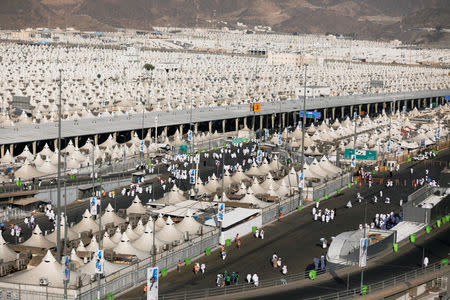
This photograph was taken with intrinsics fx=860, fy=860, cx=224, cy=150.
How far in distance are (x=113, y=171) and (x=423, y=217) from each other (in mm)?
25905

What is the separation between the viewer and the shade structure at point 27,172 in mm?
58888

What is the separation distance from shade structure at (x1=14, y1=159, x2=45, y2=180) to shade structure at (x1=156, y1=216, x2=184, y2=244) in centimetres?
1864

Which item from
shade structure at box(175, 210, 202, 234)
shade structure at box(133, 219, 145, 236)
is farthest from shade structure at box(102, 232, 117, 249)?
shade structure at box(175, 210, 202, 234)

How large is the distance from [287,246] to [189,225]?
5.35m

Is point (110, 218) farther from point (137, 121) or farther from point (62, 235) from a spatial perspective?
point (137, 121)

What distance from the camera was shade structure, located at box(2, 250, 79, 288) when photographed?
35.2m

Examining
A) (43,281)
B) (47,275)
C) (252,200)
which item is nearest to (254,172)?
(252,200)

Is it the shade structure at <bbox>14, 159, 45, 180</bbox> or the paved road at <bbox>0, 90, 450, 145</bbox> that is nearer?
the shade structure at <bbox>14, 159, 45, 180</bbox>

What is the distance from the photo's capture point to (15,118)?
299ft

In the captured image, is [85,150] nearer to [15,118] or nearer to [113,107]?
[15,118]

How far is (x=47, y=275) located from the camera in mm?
35531

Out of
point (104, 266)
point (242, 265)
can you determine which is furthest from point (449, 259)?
point (104, 266)

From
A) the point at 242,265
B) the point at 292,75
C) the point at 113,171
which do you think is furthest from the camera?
the point at 292,75

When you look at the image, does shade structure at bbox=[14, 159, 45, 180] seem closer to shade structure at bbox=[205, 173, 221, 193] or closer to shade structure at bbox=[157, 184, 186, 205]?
shade structure at bbox=[157, 184, 186, 205]
